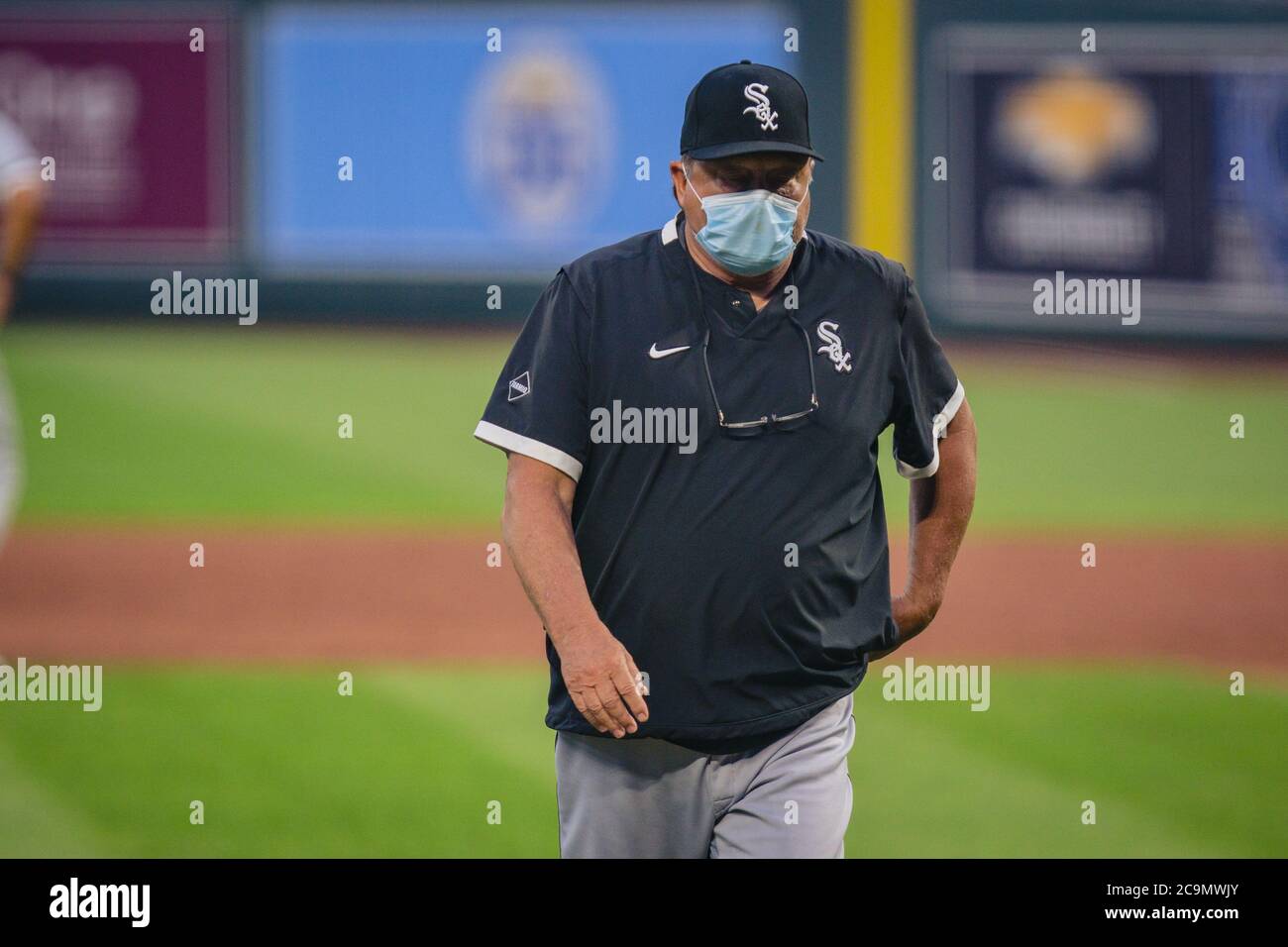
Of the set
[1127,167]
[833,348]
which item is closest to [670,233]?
[833,348]

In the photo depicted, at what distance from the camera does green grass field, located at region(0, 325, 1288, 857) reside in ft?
18.9

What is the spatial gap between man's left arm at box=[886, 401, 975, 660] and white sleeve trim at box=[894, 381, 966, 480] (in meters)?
0.04

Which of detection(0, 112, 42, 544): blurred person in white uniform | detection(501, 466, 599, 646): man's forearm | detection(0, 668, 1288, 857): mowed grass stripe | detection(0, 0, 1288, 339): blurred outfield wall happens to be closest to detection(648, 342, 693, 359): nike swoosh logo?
detection(501, 466, 599, 646): man's forearm

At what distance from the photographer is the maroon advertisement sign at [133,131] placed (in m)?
17.9

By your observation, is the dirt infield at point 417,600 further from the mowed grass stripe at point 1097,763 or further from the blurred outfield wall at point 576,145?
the blurred outfield wall at point 576,145

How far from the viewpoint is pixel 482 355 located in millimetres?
17656

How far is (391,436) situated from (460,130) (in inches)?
211

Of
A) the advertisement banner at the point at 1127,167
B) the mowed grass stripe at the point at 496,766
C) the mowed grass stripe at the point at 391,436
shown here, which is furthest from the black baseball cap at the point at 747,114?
the advertisement banner at the point at 1127,167

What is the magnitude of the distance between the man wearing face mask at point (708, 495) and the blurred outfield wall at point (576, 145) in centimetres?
1448

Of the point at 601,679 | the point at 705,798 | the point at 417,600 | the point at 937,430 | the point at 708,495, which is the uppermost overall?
the point at 937,430

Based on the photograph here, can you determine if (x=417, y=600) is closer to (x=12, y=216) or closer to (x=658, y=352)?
(x=12, y=216)

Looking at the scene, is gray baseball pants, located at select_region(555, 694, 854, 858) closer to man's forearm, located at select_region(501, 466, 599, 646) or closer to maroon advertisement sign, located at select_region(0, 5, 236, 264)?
man's forearm, located at select_region(501, 466, 599, 646)

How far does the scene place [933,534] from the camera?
3758mm
